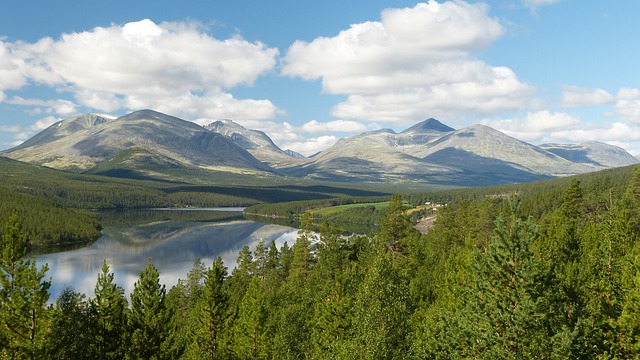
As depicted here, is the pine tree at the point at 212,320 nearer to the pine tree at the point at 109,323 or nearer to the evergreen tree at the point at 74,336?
the evergreen tree at the point at 74,336

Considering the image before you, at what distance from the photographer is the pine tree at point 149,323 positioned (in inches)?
1604

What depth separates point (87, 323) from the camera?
1592 inches

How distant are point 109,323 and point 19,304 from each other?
859 centimetres

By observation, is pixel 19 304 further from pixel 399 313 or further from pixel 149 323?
pixel 399 313

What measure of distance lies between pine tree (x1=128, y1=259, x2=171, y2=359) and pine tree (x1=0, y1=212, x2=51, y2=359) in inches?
358

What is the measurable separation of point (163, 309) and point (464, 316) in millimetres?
27488

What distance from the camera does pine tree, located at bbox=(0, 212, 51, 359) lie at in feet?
104

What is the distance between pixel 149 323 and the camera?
4147 centimetres

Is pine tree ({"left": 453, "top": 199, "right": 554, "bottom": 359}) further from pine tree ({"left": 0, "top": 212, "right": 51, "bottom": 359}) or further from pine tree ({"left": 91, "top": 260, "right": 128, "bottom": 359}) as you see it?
pine tree ({"left": 0, "top": 212, "right": 51, "bottom": 359})

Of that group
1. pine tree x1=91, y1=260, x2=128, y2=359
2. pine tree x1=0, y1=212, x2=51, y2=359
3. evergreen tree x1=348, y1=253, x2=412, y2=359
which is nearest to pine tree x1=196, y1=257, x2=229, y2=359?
pine tree x1=91, y1=260, x2=128, y2=359

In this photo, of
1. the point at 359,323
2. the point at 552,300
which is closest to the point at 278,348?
the point at 359,323

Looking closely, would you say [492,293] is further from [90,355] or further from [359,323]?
[90,355]

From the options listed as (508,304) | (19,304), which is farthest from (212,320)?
(508,304)

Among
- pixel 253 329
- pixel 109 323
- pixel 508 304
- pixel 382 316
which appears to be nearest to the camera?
pixel 508 304
